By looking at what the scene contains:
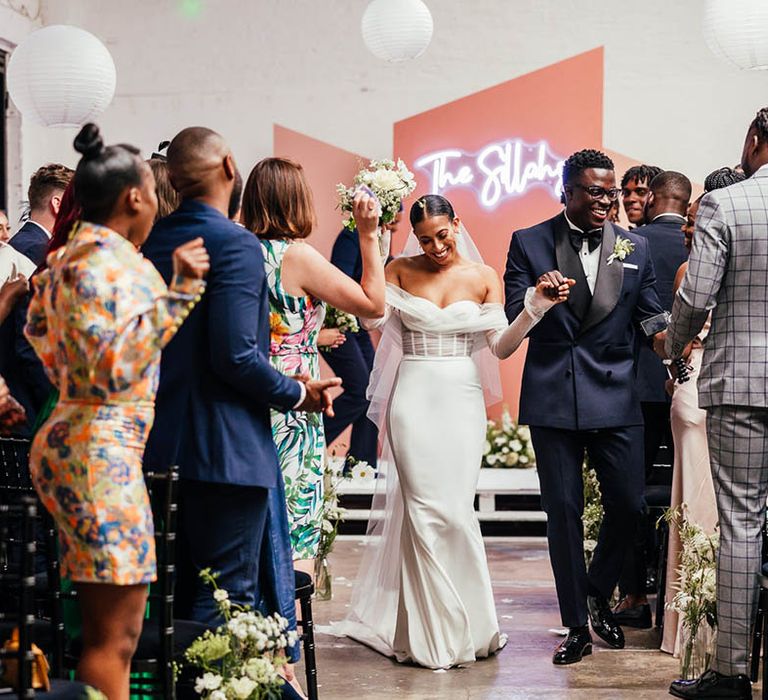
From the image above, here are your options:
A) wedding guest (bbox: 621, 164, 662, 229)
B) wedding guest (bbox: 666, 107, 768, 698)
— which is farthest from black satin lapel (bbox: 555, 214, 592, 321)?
wedding guest (bbox: 621, 164, 662, 229)

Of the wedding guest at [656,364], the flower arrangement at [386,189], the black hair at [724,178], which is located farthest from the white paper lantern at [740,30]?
the flower arrangement at [386,189]

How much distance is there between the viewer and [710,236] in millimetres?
3885

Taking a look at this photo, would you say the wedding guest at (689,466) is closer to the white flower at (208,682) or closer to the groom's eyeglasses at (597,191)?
the groom's eyeglasses at (597,191)

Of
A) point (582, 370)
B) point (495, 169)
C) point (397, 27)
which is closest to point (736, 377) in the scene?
point (582, 370)

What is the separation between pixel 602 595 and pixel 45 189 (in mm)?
2680

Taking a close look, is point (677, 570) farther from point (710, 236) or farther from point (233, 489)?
point (233, 489)

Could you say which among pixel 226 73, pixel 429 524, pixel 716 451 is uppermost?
pixel 226 73

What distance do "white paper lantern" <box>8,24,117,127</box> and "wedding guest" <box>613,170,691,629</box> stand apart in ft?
8.97

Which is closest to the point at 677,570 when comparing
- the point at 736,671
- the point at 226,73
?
the point at 736,671

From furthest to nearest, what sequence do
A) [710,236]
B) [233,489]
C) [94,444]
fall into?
[710,236], [233,489], [94,444]

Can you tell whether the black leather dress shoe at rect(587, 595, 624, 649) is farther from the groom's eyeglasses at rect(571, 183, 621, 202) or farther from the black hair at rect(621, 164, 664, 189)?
the black hair at rect(621, 164, 664, 189)

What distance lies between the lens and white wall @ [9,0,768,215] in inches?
352

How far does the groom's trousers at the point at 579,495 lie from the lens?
15.9 feet

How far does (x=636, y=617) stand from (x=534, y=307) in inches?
65.3
